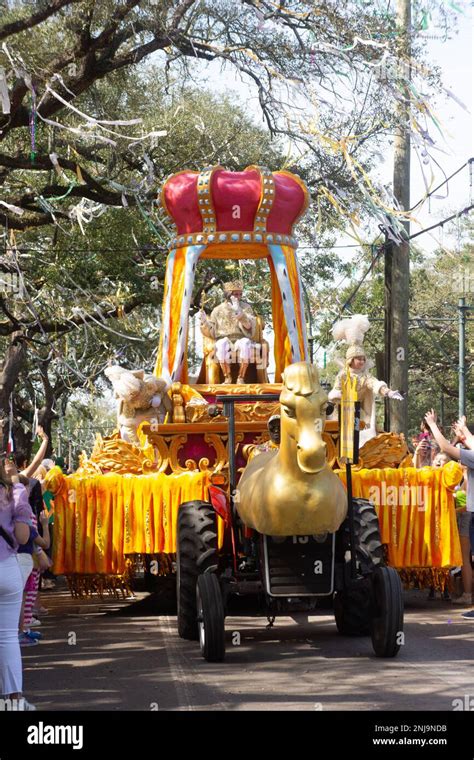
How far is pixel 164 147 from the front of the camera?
19.3 metres

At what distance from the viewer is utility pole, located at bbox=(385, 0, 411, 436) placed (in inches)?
669

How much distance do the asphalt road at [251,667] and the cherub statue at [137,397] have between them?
76.1 inches

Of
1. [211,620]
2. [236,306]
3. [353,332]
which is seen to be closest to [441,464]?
[353,332]

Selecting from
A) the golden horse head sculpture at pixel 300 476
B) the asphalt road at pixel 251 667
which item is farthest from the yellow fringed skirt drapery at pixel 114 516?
the golden horse head sculpture at pixel 300 476

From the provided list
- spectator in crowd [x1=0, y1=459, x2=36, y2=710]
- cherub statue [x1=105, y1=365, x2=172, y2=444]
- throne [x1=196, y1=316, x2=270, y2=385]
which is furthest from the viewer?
throne [x1=196, y1=316, x2=270, y2=385]

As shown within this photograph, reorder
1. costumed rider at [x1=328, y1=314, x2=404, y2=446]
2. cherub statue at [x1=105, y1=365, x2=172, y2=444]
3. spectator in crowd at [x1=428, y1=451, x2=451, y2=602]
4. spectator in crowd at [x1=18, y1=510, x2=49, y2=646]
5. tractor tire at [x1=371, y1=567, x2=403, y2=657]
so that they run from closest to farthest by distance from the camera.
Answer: tractor tire at [x1=371, y1=567, x2=403, y2=657]
spectator in crowd at [x1=18, y1=510, x2=49, y2=646]
cherub statue at [x1=105, y1=365, x2=172, y2=444]
costumed rider at [x1=328, y1=314, x2=404, y2=446]
spectator in crowd at [x1=428, y1=451, x2=451, y2=602]

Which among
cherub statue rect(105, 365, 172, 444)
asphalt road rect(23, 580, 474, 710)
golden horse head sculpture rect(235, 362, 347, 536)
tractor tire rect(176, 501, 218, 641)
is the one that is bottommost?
asphalt road rect(23, 580, 474, 710)

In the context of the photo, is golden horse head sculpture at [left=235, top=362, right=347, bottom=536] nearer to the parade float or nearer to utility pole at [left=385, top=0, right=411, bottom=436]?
the parade float

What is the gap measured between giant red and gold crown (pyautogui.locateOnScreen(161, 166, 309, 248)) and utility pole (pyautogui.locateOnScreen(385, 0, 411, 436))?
4.15m

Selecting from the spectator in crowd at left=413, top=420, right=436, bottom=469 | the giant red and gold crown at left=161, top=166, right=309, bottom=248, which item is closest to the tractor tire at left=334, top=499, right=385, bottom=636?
the spectator in crowd at left=413, top=420, right=436, bottom=469

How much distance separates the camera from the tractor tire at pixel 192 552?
959 cm

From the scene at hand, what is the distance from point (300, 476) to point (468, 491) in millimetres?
3578

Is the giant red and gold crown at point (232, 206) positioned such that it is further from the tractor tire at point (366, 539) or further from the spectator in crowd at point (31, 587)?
the tractor tire at point (366, 539)

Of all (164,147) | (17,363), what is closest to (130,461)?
(164,147)
